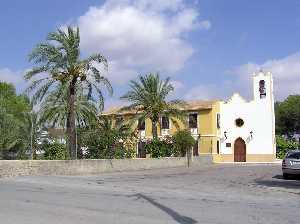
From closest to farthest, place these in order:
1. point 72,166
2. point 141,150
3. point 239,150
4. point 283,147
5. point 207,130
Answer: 1. point 72,166
2. point 141,150
3. point 207,130
4. point 239,150
5. point 283,147

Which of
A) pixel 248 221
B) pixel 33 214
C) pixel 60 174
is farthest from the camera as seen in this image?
pixel 60 174

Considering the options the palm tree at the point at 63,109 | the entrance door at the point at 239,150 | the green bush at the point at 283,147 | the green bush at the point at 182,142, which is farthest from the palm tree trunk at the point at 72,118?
the green bush at the point at 283,147

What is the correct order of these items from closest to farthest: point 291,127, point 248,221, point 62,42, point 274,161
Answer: point 248,221, point 62,42, point 274,161, point 291,127

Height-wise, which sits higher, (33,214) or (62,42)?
(62,42)

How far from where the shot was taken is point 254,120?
60094 mm

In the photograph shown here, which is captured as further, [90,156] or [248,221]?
[90,156]

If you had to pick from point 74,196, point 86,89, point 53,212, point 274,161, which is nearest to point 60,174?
point 86,89

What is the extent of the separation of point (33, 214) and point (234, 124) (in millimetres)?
50404

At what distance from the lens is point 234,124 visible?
60.9 m

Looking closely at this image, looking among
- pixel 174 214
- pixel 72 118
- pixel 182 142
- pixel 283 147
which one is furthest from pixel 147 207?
pixel 283 147

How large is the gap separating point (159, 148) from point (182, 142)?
2.03m

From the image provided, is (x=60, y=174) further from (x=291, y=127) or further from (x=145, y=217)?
(x=291, y=127)

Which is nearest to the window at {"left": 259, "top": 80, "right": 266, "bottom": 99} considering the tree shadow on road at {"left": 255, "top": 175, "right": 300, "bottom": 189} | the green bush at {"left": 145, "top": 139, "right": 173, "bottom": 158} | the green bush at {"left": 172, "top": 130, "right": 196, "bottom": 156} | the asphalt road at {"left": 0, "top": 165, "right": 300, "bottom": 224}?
the green bush at {"left": 172, "top": 130, "right": 196, "bottom": 156}

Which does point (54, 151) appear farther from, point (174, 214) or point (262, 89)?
point (262, 89)
